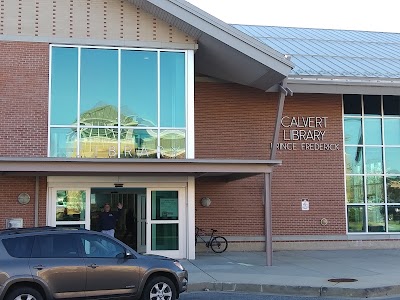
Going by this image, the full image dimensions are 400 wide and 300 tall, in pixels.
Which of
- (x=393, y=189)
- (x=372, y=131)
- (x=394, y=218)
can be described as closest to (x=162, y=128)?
(x=372, y=131)

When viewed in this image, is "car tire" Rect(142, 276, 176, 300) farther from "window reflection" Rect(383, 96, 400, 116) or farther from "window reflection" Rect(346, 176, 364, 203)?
"window reflection" Rect(383, 96, 400, 116)

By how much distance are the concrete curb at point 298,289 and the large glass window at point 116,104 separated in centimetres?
509

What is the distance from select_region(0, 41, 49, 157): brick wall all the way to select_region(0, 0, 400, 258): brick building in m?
0.03

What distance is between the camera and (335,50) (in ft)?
82.4

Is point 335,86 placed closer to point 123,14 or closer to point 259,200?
point 259,200

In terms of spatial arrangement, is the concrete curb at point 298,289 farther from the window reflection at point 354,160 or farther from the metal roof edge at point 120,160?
the window reflection at point 354,160

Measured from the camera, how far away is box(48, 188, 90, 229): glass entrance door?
56.4ft

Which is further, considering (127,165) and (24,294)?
(127,165)

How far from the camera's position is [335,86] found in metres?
20.0

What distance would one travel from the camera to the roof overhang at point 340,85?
19781 millimetres

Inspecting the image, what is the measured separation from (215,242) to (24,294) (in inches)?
445

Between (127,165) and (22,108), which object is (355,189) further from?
(22,108)

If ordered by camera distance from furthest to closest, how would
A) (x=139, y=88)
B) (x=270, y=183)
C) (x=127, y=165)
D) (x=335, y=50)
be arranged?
(x=335, y=50) < (x=139, y=88) < (x=270, y=183) < (x=127, y=165)

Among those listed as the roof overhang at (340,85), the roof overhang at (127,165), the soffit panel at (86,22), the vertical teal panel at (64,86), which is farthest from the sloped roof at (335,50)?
the vertical teal panel at (64,86)
